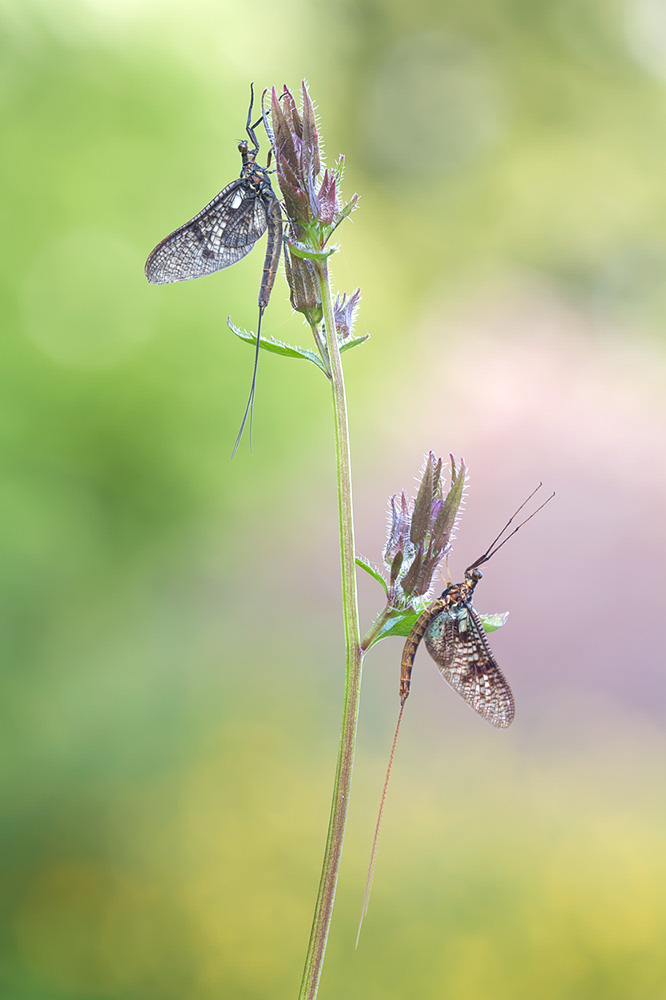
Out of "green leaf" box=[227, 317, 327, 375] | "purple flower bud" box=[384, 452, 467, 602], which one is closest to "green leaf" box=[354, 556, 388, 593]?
"purple flower bud" box=[384, 452, 467, 602]

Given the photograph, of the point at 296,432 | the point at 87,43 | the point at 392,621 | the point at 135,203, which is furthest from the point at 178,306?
the point at 392,621

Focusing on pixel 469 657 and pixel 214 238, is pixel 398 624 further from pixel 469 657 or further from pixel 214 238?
pixel 214 238

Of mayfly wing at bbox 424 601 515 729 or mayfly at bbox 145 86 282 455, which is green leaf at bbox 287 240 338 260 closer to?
mayfly at bbox 145 86 282 455

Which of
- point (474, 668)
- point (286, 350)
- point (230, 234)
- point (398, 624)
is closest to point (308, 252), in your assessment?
point (286, 350)

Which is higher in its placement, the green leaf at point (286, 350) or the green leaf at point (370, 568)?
the green leaf at point (286, 350)

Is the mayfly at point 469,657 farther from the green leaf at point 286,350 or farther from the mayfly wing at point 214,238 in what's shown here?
the mayfly wing at point 214,238

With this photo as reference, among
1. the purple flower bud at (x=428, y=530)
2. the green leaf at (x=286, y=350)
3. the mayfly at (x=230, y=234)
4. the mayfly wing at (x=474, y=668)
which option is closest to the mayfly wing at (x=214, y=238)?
the mayfly at (x=230, y=234)
